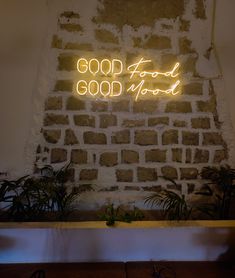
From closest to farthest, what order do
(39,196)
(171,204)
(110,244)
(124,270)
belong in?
(124,270), (110,244), (39,196), (171,204)

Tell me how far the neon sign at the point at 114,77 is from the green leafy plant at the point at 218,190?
0.86m

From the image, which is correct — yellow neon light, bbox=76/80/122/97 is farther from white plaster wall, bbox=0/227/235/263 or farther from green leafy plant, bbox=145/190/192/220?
white plaster wall, bbox=0/227/235/263

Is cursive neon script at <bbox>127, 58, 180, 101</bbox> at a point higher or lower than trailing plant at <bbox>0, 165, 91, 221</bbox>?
higher

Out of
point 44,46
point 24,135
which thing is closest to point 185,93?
point 44,46

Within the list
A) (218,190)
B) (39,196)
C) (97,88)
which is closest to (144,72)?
(97,88)

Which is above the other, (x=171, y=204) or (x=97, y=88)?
(x=97, y=88)

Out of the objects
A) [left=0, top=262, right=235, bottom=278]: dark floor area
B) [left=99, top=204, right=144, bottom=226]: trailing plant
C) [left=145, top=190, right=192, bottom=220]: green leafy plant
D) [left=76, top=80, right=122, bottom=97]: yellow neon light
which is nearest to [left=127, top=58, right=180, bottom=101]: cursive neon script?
[left=76, top=80, right=122, bottom=97]: yellow neon light

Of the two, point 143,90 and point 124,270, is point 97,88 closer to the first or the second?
point 143,90

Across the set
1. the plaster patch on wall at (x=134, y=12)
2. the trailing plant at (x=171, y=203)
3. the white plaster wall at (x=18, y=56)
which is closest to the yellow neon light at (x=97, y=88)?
the white plaster wall at (x=18, y=56)

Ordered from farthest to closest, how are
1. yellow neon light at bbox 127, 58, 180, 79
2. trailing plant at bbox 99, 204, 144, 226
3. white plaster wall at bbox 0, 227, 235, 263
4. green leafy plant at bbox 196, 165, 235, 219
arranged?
yellow neon light at bbox 127, 58, 180, 79 < green leafy plant at bbox 196, 165, 235, 219 < trailing plant at bbox 99, 204, 144, 226 < white plaster wall at bbox 0, 227, 235, 263

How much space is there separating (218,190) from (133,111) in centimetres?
113

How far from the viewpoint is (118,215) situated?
2.65 meters

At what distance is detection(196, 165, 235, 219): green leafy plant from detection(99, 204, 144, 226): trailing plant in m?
0.60

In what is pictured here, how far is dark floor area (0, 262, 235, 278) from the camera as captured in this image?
2.09 meters
